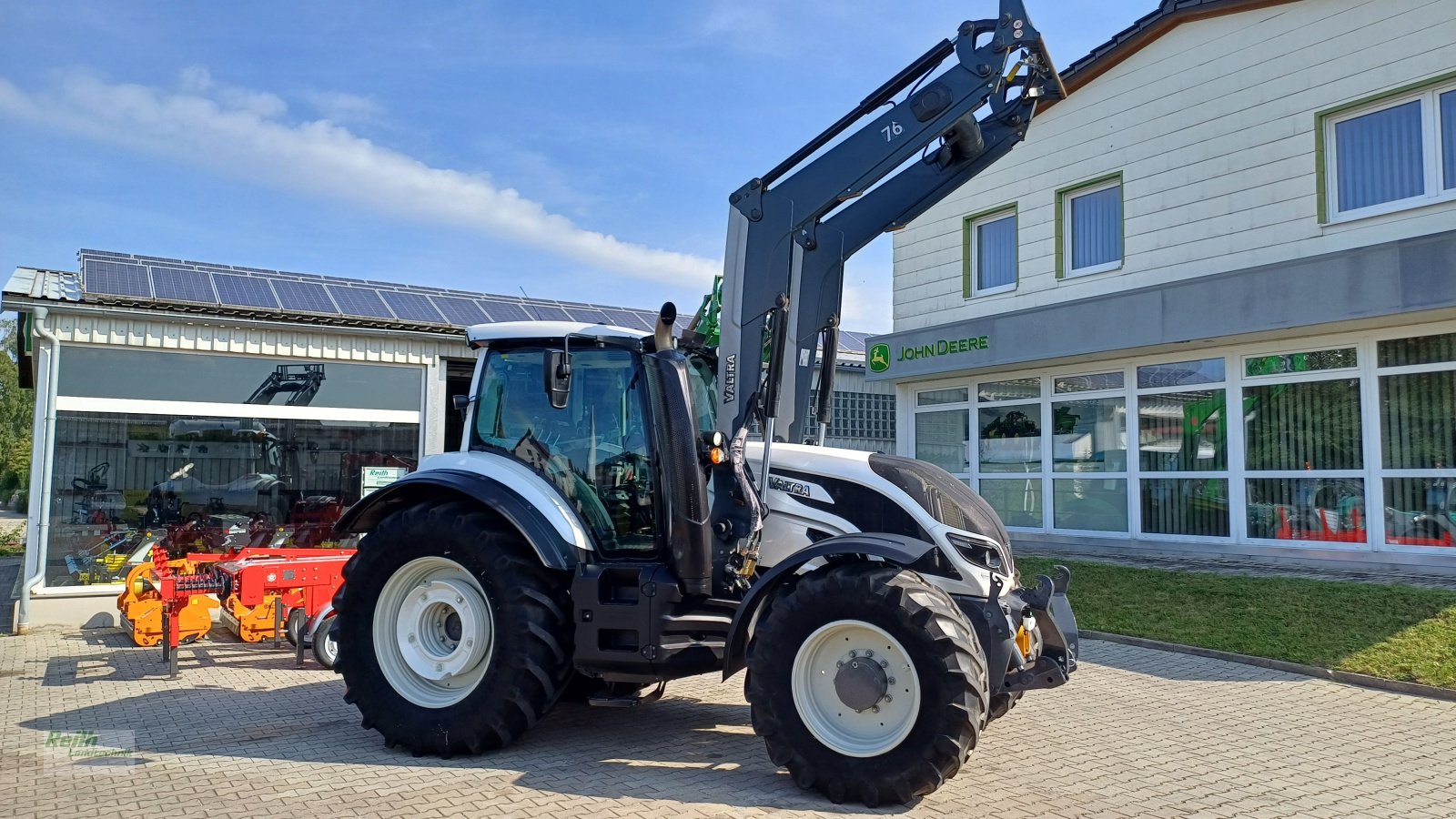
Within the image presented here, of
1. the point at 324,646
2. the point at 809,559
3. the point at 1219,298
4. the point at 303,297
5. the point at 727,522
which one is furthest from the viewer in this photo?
the point at 303,297

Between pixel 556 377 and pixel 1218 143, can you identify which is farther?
pixel 1218 143

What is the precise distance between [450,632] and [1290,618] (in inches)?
288

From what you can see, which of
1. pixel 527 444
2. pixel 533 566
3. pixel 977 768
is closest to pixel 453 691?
pixel 533 566

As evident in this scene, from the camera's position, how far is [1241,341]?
1216 cm

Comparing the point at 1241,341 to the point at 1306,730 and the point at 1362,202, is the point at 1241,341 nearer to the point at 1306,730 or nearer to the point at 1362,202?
the point at 1362,202

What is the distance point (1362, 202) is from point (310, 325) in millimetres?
11890

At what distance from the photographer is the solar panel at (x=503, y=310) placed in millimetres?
13450

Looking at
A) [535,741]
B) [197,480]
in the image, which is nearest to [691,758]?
[535,741]

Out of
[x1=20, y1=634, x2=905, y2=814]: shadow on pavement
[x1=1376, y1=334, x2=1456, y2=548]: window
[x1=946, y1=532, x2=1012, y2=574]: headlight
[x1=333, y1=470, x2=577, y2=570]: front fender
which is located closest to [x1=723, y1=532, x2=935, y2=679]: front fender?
[x1=946, y1=532, x2=1012, y2=574]: headlight

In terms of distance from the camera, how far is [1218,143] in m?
12.6

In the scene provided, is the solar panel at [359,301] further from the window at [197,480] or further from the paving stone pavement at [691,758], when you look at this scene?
the paving stone pavement at [691,758]

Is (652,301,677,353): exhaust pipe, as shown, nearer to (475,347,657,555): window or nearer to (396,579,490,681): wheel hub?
(475,347,657,555): window

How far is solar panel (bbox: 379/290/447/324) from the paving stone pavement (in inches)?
218

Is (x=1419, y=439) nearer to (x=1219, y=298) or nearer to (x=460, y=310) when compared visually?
(x=1219, y=298)
